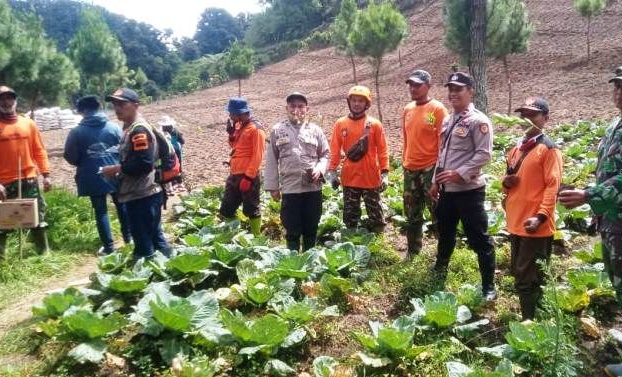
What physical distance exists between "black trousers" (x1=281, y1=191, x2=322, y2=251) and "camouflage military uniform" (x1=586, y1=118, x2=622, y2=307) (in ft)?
7.98

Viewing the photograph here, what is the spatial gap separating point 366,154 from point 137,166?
2.16 m

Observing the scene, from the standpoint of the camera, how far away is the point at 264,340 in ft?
10.3

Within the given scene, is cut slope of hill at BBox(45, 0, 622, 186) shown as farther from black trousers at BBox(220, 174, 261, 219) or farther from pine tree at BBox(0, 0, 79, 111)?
black trousers at BBox(220, 174, 261, 219)

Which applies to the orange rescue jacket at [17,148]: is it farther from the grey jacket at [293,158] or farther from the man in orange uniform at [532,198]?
the man in orange uniform at [532,198]

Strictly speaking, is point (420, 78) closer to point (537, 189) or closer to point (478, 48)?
point (537, 189)

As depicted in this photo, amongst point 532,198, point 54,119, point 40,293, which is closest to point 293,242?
point 532,198

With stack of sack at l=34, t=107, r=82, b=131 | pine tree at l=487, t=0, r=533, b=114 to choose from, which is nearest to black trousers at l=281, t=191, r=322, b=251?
pine tree at l=487, t=0, r=533, b=114

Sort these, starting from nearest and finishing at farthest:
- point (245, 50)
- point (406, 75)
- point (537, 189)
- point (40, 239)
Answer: point (537, 189)
point (40, 239)
point (406, 75)
point (245, 50)

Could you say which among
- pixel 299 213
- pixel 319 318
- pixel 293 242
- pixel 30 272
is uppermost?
pixel 299 213

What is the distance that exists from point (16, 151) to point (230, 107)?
2159mm

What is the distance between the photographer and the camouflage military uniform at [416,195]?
461 cm

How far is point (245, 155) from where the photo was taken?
17.1ft

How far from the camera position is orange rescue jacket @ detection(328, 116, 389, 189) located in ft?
16.2

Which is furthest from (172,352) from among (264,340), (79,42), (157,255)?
(79,42)
